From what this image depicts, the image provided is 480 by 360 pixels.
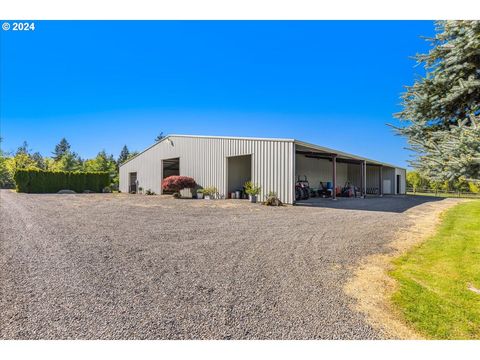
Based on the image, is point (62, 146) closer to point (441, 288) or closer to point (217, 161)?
point (217, 161)

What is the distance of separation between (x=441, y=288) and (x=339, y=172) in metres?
19.8

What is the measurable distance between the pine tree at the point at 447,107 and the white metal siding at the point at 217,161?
5.97m

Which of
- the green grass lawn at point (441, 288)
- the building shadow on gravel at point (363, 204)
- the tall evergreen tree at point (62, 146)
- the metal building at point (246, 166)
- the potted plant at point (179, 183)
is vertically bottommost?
the green grass lawn at point (441, 288)

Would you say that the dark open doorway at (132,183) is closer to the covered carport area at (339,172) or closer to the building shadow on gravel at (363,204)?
the covered carport area at (339,172)

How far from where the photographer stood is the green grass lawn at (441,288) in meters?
2.16

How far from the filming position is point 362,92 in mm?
8734

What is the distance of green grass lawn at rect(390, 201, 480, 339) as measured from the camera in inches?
85.1

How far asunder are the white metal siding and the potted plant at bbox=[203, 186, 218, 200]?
257 millimetres

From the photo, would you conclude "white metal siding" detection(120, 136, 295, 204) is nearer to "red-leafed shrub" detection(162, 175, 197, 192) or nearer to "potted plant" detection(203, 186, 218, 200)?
"potted plant" detection(203, 186, 218, 200)

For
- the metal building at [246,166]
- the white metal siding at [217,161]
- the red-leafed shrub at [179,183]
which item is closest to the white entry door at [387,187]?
the metal building at [246,166]

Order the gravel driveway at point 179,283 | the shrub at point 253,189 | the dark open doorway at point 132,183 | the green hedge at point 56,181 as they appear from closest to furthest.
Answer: the gravel driveway at point 179,283, the shrub at point 253,189, the green hedge at point 56,181, the dark open doorway at point 132,183

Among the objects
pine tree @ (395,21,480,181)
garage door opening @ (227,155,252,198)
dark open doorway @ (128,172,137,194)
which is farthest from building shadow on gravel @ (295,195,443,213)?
dark open doorway @ (128,172,137,194)
